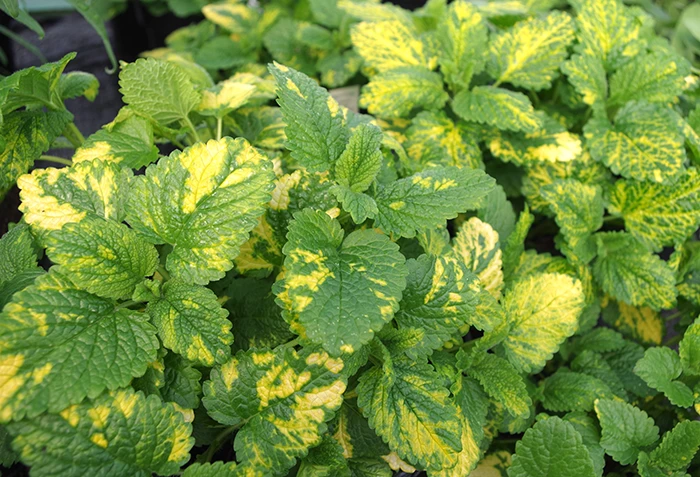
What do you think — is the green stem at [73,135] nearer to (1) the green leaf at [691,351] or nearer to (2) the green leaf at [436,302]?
(2) the green leaf at [436,302]

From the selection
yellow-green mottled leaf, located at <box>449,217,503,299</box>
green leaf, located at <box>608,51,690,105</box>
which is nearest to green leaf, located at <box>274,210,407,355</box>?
yellow-green mottled leaf, located at <box>449,217,503,299</box>

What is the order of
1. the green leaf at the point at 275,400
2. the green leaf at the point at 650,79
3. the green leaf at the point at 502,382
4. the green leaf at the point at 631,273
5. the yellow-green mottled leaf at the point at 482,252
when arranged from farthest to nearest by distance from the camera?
the green leaf at the point at 650,79 < the green leaf at the point at 631,273 < the yellow-green mottled leaf at the point at 482,252 < the green leaf at the point at 502,382 < the green leaf at the point at 275,400

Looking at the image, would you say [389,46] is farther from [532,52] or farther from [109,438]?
[109,438]

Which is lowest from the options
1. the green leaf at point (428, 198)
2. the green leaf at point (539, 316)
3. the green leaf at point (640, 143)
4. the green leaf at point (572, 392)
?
the green leaf at point (572, 392)

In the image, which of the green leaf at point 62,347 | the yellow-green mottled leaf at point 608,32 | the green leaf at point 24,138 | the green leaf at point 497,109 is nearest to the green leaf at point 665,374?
the green leaf at point 497,109

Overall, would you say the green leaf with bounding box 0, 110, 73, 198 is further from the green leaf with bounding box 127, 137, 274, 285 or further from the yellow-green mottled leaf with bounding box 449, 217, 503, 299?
the yellow-green mottled leaf with bounding box 449, 217, 503, 299

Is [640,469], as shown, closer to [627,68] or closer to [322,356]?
[322,356]
